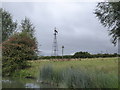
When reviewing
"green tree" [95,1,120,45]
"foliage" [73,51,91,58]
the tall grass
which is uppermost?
"green tree" [95,1,120,45]

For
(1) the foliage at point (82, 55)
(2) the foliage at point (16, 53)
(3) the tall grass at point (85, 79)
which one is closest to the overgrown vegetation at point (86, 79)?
(3) the tall grass at point (85, 79)

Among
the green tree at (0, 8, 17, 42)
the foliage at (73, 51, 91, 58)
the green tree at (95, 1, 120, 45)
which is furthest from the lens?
the green tree at (0, 8, 17, 42)

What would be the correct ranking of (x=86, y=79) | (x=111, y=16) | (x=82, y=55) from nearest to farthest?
1. (x=86, y=79)
2. (x=111, y=16)
3. (x=82, y=55)

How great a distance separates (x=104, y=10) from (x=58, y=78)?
10.3 meters

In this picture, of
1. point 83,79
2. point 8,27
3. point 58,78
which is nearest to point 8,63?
point 58,78

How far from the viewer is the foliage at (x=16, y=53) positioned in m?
19.5

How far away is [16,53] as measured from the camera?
1998 cm

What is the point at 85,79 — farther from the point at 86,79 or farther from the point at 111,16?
the point at 111,16

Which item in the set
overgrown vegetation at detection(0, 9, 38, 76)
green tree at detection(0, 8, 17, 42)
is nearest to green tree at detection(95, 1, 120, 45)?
overgrown vegetation at detection(0, 9, 38, 76)

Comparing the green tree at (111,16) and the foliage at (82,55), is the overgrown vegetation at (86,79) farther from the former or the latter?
the foliage at (82,55)

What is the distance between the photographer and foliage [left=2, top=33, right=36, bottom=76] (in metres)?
19.5

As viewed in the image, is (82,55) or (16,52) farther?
(82,55)

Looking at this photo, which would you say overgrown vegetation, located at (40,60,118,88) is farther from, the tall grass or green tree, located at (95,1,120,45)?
green tree, located at (95,1,120,45)

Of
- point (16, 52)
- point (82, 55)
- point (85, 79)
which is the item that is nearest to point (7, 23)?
point (82, 55)
